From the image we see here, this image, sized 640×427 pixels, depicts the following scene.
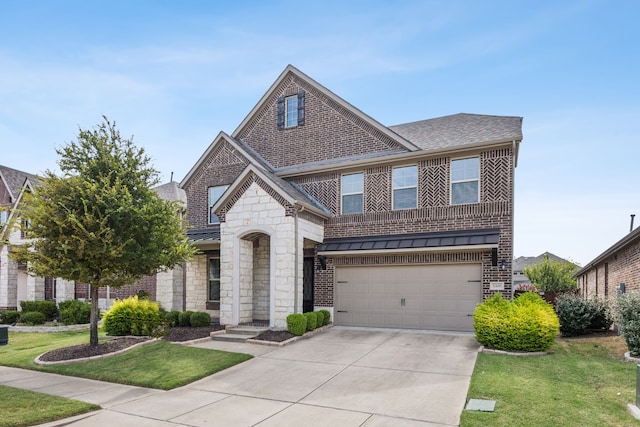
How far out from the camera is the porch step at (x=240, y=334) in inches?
544

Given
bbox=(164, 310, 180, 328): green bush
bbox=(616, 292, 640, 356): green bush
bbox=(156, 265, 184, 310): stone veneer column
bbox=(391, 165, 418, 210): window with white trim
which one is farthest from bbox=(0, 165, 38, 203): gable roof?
bbox=(616, 292, 640, 356): green bush

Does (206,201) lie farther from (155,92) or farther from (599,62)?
(599,62)

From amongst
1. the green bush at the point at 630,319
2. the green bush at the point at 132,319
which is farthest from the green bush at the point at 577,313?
the green bush at the point at 132,319

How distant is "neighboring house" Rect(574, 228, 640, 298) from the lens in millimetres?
14750

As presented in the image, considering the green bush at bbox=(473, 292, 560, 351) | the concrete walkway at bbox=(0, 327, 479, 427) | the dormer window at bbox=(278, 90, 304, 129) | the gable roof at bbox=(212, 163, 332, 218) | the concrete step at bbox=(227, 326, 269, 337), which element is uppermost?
the dormer window at bbox=(278, 90, 304, 129)

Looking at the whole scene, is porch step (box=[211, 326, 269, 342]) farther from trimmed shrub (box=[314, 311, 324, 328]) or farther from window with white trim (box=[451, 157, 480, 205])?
window with white trim (box=[451, 157, 480, 205])

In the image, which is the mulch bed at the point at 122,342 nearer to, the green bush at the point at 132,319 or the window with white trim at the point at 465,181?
the green bush at the point at 132,319

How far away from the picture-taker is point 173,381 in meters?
9.47

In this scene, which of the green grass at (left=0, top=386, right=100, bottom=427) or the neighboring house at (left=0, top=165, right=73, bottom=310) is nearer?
the green grass at (left=0, top=386, right=100, bottom=427)

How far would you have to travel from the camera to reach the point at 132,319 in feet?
47.5

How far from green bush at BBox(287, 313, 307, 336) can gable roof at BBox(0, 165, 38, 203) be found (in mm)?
24687

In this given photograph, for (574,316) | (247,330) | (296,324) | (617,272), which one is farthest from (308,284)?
(617,272)

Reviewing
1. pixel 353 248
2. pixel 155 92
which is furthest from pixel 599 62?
pixel 155 92

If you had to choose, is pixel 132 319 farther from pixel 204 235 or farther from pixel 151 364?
pixel 204 235
